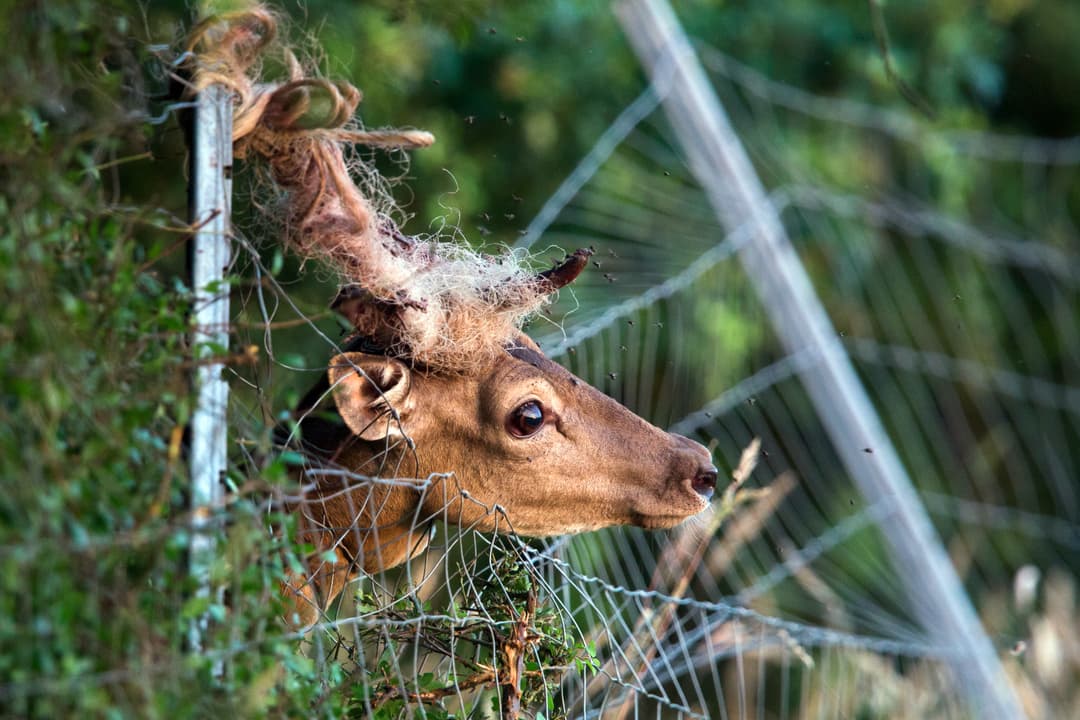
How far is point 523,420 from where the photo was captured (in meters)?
3.33

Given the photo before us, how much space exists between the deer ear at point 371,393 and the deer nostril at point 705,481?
713mm

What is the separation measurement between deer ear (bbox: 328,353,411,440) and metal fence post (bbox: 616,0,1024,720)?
10.8 ft

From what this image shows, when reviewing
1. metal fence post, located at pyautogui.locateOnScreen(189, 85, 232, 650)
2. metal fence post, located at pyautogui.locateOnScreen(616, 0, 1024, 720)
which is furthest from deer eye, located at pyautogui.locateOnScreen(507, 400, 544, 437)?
metal fence post, located at pyautogui.locateOnScreen(616, 0, 1024, 720)

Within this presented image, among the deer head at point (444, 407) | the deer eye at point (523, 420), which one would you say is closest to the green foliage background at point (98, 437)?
the deer head at point (444, 407)

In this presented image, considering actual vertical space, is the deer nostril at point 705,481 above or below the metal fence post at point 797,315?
below

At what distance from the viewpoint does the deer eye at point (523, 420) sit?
131 inches

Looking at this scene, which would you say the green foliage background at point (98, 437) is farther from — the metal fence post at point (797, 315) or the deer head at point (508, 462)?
the metal fence post at point (797, 315)

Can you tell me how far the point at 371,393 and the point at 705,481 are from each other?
2.70 feet

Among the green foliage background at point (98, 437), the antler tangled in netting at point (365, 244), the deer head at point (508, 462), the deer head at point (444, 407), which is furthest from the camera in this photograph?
the deer head at point (508, 462)

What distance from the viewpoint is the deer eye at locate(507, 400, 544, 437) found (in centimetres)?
333

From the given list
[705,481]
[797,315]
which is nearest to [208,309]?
[705,481]

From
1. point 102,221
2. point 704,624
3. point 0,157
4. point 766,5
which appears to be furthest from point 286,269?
point 766,5

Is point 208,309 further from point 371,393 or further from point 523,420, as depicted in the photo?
point 523,420

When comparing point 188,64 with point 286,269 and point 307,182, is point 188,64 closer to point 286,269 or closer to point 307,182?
point 307,182
